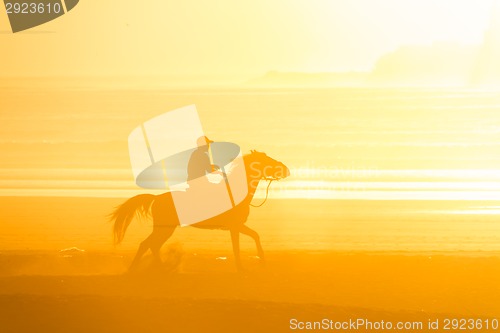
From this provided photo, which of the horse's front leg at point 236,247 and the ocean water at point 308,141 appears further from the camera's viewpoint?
the ocean water at point 308,141

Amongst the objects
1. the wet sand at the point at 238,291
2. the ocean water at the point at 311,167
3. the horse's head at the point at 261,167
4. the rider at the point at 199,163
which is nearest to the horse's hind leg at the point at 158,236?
the wet sand at the point at 238,291

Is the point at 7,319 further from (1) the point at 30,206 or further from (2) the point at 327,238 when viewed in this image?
(1) the point at 30,206

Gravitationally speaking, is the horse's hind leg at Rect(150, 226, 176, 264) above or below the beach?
above

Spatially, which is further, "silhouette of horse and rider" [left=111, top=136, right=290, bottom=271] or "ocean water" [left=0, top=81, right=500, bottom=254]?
"ocean water" [left=0, top=81, right=500, bottom=254]

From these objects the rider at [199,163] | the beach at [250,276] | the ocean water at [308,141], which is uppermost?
the rider at [199,163]

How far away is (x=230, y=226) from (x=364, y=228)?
2.77 meters

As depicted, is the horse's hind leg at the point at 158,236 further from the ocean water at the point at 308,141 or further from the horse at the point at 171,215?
the ocean water at the point at 308,141

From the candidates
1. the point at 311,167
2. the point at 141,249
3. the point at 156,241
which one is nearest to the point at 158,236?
the point at 156,241

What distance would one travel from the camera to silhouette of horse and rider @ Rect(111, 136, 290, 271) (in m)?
6.89

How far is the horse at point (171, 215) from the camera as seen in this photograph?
22.6 feet

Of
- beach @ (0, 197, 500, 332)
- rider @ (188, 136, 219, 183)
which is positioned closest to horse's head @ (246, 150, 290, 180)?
rider @ (188, 136, 219, 183)

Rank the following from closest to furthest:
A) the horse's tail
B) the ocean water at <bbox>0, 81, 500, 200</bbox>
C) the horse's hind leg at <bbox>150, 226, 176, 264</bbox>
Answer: the horse's tail
the horse's hind leg at <bbox>150, 226, 176, 264</bbox>
the ocean water at <bbox>0, 81, 500, 200</bbox>

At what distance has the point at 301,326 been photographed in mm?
5852

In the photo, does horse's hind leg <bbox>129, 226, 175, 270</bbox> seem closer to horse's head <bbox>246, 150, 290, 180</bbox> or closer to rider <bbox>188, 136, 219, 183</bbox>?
rider <bbox>188, 136, 219, 183</bbox>
